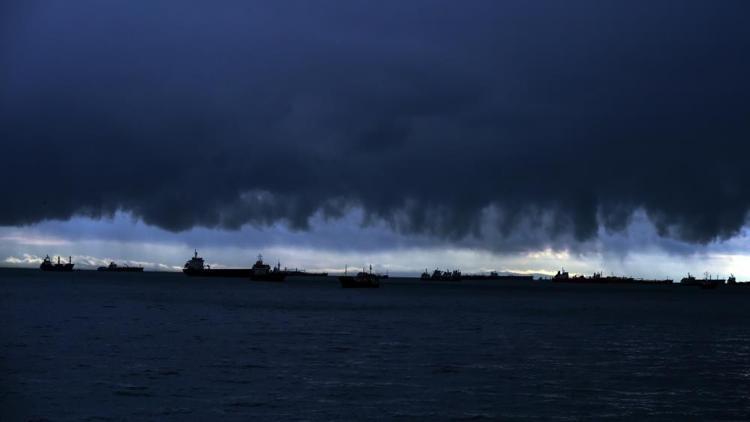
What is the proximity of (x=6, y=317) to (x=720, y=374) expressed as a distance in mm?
83467

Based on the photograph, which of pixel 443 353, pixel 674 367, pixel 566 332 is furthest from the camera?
pixel 566 332

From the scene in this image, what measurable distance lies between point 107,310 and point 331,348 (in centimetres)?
5972

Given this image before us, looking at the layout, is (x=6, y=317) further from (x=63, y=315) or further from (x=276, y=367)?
(x=276, y=367)

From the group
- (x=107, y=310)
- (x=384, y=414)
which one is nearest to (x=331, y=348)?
(x=384, y=414)

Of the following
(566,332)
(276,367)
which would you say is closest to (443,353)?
(276,367)

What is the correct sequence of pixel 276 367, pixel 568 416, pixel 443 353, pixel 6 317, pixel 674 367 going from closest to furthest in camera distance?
1. pixel 568 416
2. pixel 276 367
3. pixel 674 367
4. pixel 443 353
5. pixel 6 317

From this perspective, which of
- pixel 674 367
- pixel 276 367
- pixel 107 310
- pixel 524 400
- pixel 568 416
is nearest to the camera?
pixel 568 416

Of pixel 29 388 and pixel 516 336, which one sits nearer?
pixel 29 388

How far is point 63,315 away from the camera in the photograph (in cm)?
9306

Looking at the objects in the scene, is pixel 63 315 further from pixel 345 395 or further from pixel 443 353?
pixel 345 395

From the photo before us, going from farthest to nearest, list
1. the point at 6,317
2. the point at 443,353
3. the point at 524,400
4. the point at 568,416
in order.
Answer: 1. the point at 6,317
2. the point at 443,353
3. the point at 524,400
4. the point at 568,416

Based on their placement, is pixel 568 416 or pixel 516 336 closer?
pixel 568 416

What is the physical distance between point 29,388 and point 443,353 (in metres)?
32.3

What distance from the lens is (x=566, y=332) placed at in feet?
268
